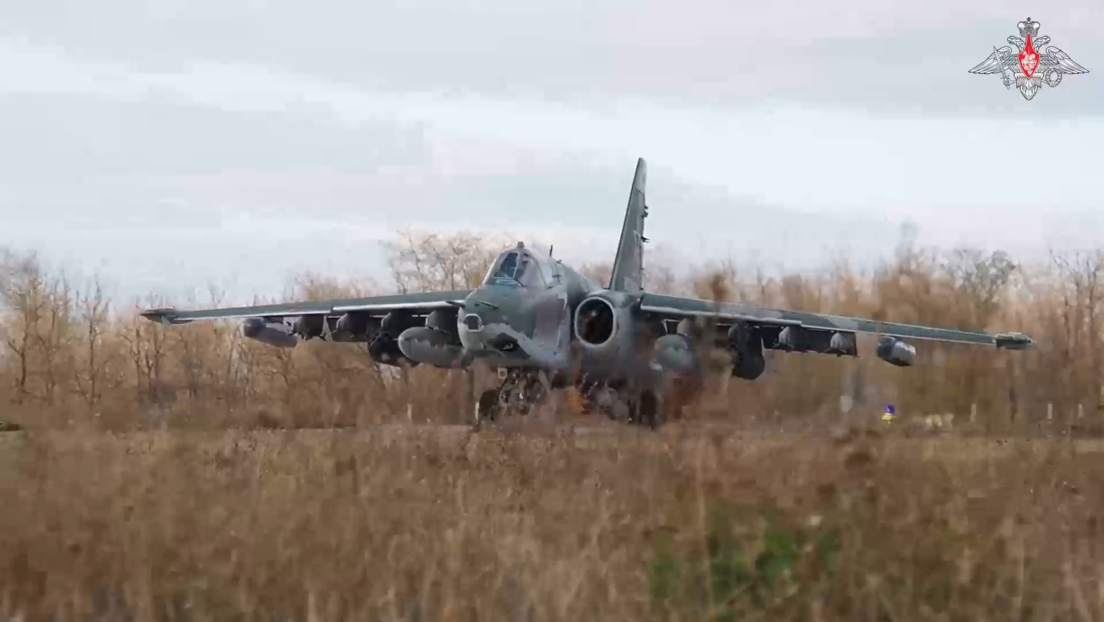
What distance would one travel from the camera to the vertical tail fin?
23359mm

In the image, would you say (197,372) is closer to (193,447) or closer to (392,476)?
(193,447)

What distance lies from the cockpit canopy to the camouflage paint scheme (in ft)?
0.05

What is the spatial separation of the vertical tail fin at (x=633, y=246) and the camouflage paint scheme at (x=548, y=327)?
0.09m

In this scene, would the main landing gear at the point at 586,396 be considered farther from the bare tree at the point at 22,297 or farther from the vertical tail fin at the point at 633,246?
the bare tree at the point at 22,297

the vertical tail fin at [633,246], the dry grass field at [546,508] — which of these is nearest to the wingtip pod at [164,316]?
the vertical tail fin at [633,246]

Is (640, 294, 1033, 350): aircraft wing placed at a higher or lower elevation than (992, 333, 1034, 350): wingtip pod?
higher

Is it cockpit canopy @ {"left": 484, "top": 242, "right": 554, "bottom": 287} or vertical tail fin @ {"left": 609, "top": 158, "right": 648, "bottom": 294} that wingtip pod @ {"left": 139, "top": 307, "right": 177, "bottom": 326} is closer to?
cockpit canopy @ {"left": 484, "top": 242, "right": 554, "bottom": 287}

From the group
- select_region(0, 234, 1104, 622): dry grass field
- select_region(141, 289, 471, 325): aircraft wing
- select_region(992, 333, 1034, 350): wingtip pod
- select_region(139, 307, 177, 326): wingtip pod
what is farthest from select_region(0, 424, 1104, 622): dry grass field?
select_region(139, 307, 177, 326): wingtip pod

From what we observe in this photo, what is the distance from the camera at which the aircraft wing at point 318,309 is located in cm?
2014

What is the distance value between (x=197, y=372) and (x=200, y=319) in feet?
37.2

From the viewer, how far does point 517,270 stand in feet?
58.9

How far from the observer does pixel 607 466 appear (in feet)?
27.3

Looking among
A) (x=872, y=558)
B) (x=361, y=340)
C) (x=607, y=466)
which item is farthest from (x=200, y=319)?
(x=872, y=558)

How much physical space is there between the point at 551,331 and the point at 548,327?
15cm
